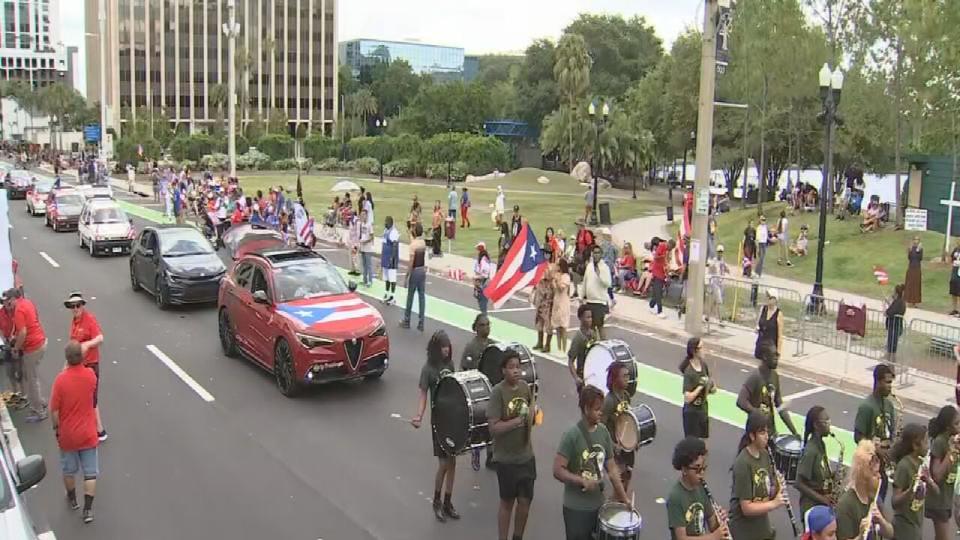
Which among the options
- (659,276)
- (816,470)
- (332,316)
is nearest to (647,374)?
(659,276)

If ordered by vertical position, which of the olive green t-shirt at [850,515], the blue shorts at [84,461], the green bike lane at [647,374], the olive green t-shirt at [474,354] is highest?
the olive green t-shirt at [474,354]

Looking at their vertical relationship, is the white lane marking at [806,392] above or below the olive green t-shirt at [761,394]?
below

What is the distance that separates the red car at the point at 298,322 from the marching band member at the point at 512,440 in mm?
5201

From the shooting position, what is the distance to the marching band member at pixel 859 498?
5988 millimetres

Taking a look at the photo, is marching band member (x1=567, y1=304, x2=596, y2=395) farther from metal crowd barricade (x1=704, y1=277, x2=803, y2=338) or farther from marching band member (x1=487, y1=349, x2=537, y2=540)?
metal crowd barricade (x1=704, y1=277, x2=803, y2=338)

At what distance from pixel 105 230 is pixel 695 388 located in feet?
75.0

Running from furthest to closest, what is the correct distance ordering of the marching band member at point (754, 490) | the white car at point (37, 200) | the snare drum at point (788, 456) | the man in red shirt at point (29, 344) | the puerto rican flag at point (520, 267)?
the white car at point (37, 200) → the puerto rican flag at point (520, 267) → the man in red shirt at point (29, 344) → the snare drum at point (788, 456) → the marching band member at point (754, 490)

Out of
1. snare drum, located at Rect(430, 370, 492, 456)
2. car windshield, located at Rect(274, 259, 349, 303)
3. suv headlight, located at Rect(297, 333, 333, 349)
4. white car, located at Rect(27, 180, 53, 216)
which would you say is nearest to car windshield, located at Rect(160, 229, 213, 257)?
car windshield, located at Rect(274, 259, 349, 303)

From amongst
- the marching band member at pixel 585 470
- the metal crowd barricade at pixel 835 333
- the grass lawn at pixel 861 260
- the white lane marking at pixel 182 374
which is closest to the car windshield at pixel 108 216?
the white lane marking at pixel 182 374

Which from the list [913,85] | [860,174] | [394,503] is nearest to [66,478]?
[394,503]

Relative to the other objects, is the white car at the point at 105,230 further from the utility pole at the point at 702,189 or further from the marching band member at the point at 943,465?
the marching band member at the point at 943,465

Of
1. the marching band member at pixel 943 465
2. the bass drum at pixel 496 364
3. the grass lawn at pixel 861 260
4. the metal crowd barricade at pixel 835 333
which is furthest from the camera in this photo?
the grass lawn at pixel 861 260

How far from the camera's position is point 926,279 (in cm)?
2466

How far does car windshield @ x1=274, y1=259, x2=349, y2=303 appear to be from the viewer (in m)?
13.5
